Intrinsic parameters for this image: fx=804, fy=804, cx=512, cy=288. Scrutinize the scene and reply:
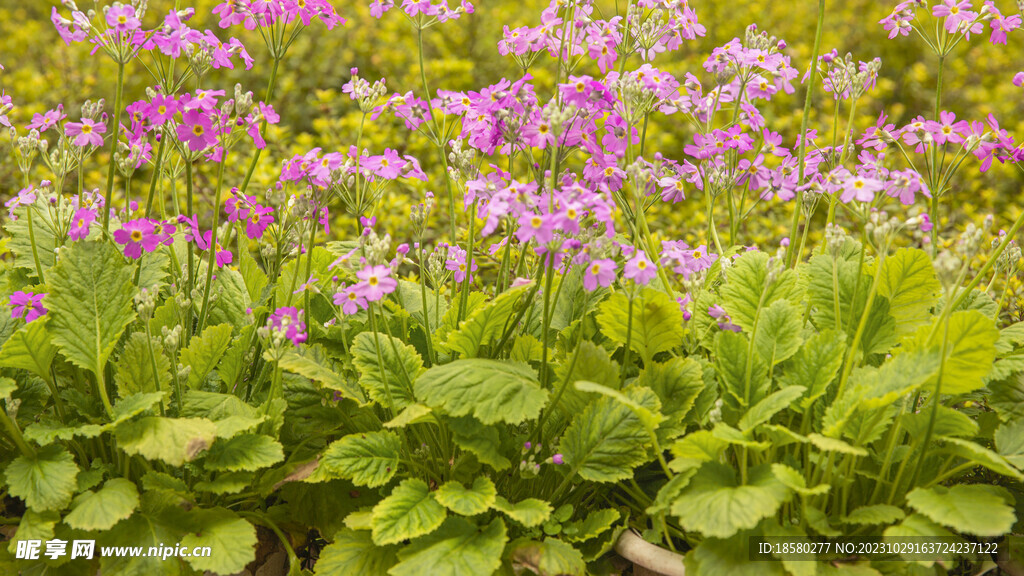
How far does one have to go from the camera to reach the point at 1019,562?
1898 millimetres

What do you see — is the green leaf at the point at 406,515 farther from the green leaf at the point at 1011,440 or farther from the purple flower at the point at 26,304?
the green leaf at the point at 1011,440

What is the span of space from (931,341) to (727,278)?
0.58 metres

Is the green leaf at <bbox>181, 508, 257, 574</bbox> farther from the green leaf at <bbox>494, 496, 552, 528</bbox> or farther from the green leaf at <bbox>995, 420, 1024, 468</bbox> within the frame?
the green leaf at <bbox>995, 420, 1024, 468</bbox>

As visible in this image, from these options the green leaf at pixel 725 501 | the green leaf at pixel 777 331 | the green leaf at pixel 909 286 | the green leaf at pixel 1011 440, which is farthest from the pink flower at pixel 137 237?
the green leaf at pixel 1011 440

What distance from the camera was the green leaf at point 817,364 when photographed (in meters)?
1.89

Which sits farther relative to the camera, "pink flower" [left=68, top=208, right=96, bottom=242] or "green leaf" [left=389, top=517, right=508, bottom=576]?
"pink flower" [left=68, top=208, right=96, bottom=242]

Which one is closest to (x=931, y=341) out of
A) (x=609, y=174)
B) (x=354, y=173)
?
(x=609, y=174)

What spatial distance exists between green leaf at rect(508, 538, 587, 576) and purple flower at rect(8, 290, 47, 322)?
136cm

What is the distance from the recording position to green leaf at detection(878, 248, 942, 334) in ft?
7.04

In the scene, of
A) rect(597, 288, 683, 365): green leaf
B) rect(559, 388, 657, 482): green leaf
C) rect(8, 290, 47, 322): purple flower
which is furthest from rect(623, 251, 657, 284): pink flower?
rect(8, 290, 47, 322): purple flower

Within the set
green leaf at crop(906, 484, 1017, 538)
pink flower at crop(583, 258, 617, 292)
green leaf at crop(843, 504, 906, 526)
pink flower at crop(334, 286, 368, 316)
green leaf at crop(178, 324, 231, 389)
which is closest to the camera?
green leaf at crop(906, 484, 1017, 538)

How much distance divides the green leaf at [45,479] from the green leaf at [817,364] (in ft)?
5.64

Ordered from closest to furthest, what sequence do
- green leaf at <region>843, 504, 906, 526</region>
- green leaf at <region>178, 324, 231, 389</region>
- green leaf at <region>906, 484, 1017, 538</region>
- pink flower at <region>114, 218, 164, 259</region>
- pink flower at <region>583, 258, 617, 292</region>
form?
1. green leaf at <region>906, 484, 1017, 538</region>
2. green leaf at <region>843, 504, 906, 526</region>
3. pink flower at <region>583, 258, 617, 292</region>
4. pink flower at <region>114, 218, 164, 259</region>
5. green leaf at <region>178, 324, 231, 389</region>

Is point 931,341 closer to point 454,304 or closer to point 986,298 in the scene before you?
point 986,298
